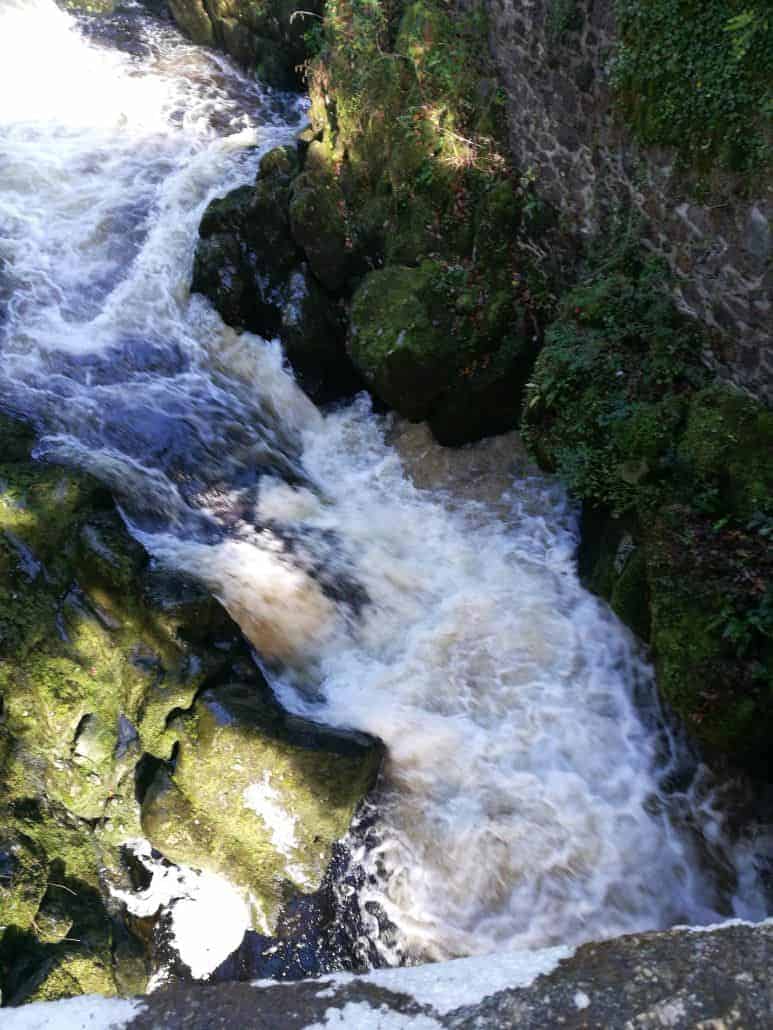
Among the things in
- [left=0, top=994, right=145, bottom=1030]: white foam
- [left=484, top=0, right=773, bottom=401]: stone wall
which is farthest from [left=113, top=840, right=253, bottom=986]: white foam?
[left=484, top=0, right=773, bottom=401]: stone wall

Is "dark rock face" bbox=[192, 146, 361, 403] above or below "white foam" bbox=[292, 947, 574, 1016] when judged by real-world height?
below

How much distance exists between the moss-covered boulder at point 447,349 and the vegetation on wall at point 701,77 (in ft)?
7.33

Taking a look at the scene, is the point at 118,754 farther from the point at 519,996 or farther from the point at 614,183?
the point at 614,183

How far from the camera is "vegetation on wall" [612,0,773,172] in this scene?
16.4ft

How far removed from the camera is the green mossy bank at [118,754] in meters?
4.90

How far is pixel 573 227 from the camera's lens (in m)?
7.22

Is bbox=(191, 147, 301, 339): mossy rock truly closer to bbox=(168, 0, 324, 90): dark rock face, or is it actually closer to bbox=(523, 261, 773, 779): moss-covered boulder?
bbox=(523, 261, 773, 779): moss-covered boulder

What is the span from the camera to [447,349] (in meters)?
7.72

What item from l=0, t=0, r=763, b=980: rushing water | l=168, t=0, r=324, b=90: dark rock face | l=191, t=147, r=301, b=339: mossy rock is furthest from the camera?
l=168, t=0, r=324, b=90: dark rock face

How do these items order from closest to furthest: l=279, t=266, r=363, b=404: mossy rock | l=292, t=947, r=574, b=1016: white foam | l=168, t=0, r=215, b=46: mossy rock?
1. l=292, t=947, r=574, b=1016: white foam
2. l=279, t=266, r=363, b=404: mossy rock
3. l=168, t=0, r=215, b=46: mossy rock

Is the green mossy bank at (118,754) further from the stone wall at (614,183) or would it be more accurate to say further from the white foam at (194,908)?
the stone wall at (614,183)

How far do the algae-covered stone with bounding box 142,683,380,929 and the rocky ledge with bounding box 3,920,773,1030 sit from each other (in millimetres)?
2665

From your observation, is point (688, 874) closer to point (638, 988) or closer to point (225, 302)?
point (638, 988)

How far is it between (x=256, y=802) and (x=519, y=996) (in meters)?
3.20
